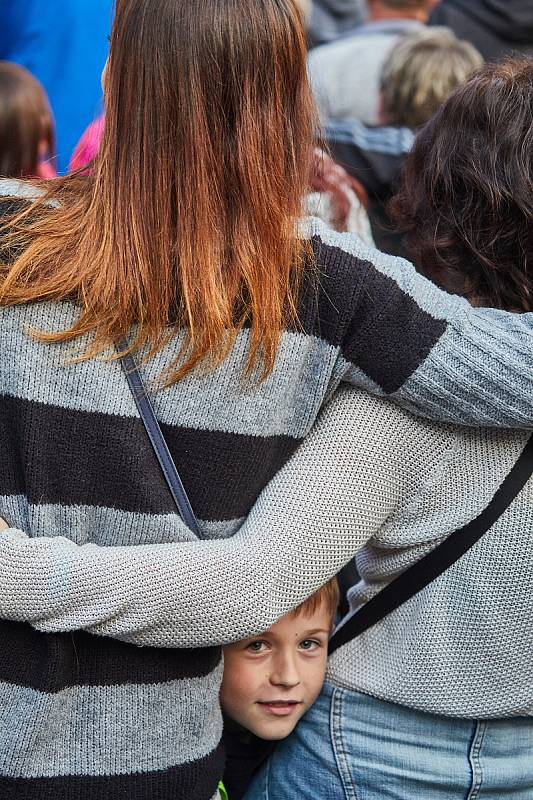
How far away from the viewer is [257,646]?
1811 millimetres

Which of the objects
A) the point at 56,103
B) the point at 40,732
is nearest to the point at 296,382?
the point at 40,732

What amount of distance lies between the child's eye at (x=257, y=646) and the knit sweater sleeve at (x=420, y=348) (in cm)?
49

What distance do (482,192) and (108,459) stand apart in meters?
0.76

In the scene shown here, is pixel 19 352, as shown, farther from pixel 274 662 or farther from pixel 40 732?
pixel 274 662

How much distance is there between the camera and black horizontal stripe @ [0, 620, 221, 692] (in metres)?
1.60

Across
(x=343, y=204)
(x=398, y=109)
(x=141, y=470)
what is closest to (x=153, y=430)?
(x=141, y=470)

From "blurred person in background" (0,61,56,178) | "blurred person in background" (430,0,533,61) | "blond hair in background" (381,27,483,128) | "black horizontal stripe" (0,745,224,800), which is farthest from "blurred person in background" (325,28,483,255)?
"black horizontal stripe" (0,745,224,800)

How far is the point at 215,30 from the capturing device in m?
1.51

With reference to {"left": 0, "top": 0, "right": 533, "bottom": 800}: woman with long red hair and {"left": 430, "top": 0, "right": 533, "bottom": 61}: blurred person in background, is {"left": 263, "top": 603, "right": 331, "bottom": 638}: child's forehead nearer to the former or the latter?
{"left": 0, "top": 0, "right": 533, "bottom": 800}: woman with long red hair

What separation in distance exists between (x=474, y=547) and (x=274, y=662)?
392mm

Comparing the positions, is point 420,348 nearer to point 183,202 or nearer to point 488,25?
point 183,202

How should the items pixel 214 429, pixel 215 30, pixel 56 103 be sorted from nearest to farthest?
1. pixel 215 30
2. pixel 214 429
3. pixel 56 103

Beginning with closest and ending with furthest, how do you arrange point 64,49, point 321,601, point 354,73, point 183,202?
point 183,202
point 321,601
point 64,49
point 354,73

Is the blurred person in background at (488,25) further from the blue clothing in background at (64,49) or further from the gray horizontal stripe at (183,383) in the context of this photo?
the gray horizontal stripe at (183,383)
